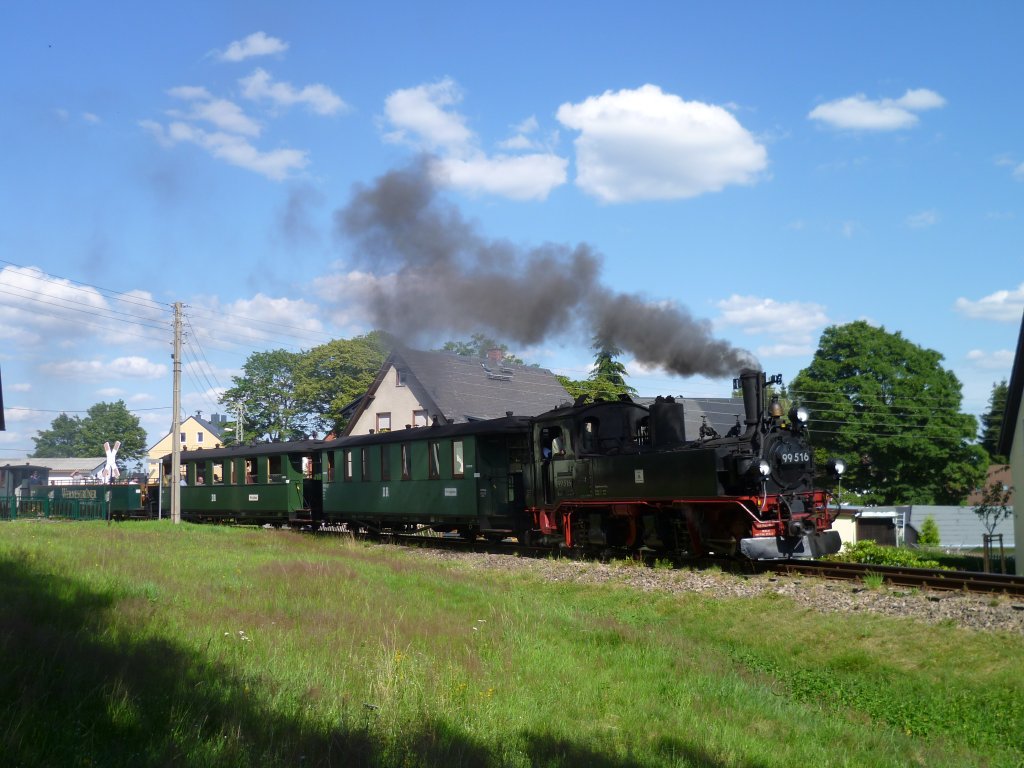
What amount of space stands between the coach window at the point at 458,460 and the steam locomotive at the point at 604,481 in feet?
0.16

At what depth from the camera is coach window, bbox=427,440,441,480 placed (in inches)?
843

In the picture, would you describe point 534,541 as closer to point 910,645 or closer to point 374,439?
point 374,439

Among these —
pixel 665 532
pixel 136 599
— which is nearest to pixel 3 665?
pixel 136 599

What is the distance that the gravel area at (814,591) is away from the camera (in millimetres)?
10383

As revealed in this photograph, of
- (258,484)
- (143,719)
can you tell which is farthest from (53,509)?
(143,719)

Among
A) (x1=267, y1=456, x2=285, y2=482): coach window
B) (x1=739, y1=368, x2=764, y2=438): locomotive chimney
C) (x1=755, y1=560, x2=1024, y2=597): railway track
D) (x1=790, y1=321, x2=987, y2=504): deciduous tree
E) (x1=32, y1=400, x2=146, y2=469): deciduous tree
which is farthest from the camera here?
(x1=32, y1=400, x2=146, y2=469): deciduous tree

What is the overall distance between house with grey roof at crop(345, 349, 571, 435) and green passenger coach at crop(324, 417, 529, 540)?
10649mm

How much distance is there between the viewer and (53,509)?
36.9m

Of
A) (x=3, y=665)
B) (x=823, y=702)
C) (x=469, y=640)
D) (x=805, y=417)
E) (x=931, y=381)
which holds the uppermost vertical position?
(x=931, y=381)

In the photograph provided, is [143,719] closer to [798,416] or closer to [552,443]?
[798,416]

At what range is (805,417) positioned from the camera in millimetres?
15297

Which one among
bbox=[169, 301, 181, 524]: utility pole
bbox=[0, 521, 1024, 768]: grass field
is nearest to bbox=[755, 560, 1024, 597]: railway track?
bbox=[0, 521, 1024, 768]: grass field

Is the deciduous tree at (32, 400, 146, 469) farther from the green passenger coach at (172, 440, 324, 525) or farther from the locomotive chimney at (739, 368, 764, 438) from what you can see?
the locomotive chimney at (739, 368, 764, 438)

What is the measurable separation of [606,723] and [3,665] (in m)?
4.23
